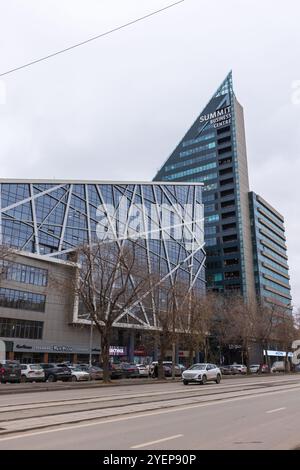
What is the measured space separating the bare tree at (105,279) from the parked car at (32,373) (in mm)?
5939

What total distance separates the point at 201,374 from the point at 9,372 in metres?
14.2

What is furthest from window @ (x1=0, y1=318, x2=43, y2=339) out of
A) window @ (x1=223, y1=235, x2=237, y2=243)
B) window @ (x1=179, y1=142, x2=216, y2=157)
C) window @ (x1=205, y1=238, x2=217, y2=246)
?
window @ (x1=179, y1=142, x2=216, y2=157)

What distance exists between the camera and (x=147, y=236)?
8988cm

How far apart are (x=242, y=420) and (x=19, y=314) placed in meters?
52.6

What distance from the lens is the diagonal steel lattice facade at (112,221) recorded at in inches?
2640

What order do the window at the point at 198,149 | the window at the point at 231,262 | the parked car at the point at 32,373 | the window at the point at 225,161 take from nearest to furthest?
the parked car at the point at 32,373
the window at the point at 231,262
the window at the point at 225,161
the window at the point at 198,149

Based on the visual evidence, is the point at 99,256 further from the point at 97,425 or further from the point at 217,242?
the point at 217,242

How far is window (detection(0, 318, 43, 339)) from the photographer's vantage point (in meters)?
58.8

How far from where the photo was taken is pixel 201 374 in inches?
1241

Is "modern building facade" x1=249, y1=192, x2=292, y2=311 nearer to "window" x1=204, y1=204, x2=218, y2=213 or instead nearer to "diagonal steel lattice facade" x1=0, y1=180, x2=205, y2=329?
"window" x1=204, y1=204, x2=218, y2=213

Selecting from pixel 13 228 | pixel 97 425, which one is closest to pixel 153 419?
pixel 97 425

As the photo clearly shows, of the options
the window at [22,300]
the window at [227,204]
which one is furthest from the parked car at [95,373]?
the window at [227,204]

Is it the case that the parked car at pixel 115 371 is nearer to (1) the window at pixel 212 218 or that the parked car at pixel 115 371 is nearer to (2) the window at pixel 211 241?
(2) the window at pixel 211 241

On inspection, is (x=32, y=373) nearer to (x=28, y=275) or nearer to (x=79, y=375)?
(x=79, y=375)
